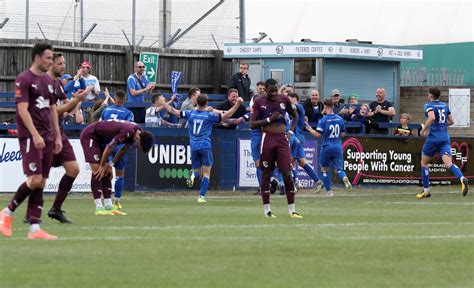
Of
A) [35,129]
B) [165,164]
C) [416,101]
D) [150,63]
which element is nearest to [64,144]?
[35,129]

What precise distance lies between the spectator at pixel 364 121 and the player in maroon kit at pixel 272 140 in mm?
12801

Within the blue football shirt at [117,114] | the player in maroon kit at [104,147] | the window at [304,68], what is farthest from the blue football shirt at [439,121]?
the window at [304,68]

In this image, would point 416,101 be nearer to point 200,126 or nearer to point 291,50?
point 291,50

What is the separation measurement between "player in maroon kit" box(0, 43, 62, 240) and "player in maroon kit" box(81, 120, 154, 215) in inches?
146

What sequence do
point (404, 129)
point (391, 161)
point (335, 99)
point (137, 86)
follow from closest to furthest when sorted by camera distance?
1. point (137, 86)
2. point (335, 99)
3. point (391, 161)
4. point (404, 129)

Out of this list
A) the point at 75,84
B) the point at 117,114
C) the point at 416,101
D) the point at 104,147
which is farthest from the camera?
the point at 416,101

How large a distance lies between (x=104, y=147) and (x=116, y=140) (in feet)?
3.13

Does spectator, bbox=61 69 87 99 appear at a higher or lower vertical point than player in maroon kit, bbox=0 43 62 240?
→ higher

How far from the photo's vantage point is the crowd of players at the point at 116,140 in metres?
14.4

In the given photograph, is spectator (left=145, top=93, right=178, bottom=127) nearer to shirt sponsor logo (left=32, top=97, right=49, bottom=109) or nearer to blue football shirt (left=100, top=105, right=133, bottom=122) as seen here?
blue football shirt (left=100, top=105, right=133, bottom=122)

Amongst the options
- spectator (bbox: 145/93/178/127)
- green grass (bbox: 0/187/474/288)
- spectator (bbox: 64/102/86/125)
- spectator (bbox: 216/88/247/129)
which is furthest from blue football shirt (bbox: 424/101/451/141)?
spectator (bbox: 64/102/86/125)

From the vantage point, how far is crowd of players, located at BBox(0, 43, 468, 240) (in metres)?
14.4

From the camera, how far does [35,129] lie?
14242mm

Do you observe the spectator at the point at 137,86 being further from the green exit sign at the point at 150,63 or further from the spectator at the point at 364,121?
the spectator at the point at 364,121
